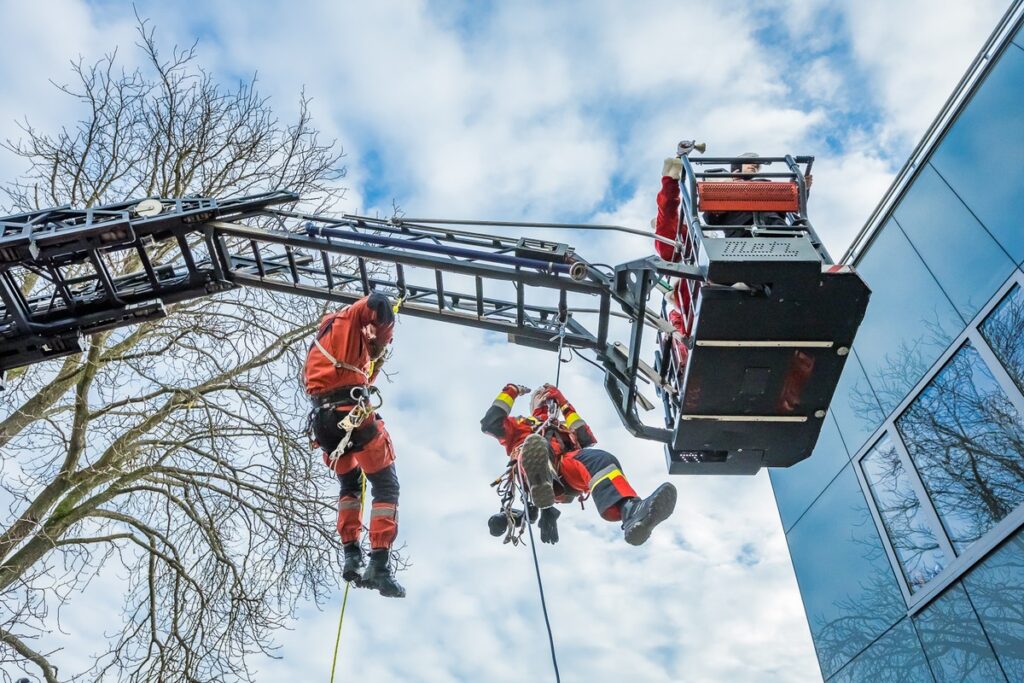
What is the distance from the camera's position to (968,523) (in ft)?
23.2

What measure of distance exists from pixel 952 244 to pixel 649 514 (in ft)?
15.4

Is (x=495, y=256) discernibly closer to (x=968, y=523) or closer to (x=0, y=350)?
(x=0, y=350)

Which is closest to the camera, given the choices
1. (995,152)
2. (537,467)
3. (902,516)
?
(537,467)

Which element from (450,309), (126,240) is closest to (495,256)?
(450,309)

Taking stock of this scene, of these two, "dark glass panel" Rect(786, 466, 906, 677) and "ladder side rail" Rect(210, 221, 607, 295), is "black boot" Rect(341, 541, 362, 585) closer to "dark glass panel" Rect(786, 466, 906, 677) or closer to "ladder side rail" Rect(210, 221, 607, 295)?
"ladder side rail" Rect(210, 221, 607, 295)

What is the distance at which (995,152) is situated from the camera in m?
7.49

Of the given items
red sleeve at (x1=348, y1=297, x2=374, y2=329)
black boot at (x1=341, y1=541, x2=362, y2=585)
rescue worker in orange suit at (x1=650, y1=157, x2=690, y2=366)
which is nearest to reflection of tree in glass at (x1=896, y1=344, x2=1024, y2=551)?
rescue worker in orange suit at (x1=650, y1=157, x2=690, y2=366)

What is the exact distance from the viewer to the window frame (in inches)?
264

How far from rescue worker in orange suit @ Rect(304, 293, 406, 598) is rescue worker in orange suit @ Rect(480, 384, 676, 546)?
1030 millimetres

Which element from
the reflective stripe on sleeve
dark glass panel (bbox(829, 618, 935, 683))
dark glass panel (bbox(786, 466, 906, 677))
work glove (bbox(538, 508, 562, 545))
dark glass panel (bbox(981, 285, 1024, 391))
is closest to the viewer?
the reflective stripe on sleeve

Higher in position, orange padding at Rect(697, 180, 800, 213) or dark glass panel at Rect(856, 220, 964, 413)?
orange padding at Rect(697, 180, 800, 213)

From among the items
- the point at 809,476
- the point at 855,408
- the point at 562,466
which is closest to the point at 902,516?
the point at 855,408

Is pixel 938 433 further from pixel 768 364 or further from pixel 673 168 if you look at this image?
pixel 673 168

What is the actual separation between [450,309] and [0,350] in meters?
3.80
